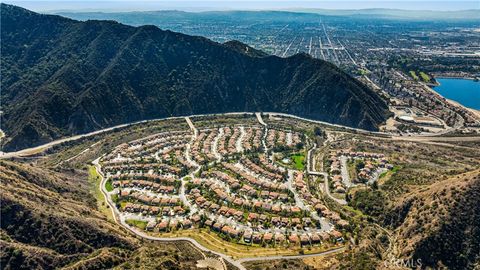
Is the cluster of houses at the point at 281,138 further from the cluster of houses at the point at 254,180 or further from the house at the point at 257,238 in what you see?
the house at the point at 257,238

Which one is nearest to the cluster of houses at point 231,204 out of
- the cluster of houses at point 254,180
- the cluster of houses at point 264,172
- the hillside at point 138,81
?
the cluster of houses at point 254,180

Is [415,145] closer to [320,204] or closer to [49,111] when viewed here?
[320,204]

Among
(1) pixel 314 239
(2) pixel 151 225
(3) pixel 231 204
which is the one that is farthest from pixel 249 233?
A: (2) pixel 151 225

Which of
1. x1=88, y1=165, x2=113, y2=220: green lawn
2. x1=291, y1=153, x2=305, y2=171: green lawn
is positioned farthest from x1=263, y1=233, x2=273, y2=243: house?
x1=291, y1=153, x2=305, y2=171: green lawn

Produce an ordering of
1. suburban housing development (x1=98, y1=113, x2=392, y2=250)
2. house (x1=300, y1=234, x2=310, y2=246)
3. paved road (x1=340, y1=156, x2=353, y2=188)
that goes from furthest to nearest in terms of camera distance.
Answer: paved road (x1=340, y1=156, x2=353, y2=188), suburban housing development (x1=98, y1=113, x2=392, y2=250), house (x1=300, y1=234, x2=310, y2=246)

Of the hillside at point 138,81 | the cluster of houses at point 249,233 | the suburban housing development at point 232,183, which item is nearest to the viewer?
the cluster of houses at point 249,233

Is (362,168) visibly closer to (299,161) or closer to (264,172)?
(299,161)

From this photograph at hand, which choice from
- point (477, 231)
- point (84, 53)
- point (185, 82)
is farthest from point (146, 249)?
point (84, 53)

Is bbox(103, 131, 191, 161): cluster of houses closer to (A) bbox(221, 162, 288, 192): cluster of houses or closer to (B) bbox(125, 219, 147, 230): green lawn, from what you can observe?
(A) bbox(221, 162, 288, 192): cluster of houses
